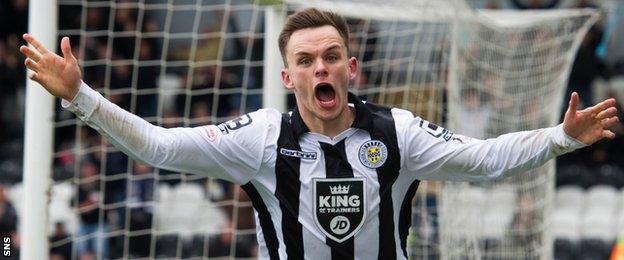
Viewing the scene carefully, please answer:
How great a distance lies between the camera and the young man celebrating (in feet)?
15.3

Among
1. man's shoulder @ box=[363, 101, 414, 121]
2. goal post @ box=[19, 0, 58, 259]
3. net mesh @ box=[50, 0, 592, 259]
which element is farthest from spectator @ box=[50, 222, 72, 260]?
man's shoulder @ box=[363, 101, 414, 121]

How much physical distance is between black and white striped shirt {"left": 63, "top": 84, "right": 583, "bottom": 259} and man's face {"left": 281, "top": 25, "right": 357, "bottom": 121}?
0.12 metres

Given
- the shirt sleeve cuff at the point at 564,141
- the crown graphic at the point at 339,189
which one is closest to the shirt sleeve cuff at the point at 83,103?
the crown graphic at the point at 339,189

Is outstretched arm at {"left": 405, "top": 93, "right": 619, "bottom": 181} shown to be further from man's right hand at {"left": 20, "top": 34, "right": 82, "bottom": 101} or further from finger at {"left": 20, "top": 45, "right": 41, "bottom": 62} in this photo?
finger at {"left": 20, "top": 45, "right": 41, "bottom": 62}

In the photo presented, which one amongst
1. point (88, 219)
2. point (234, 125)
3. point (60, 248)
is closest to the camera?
point (234, 125)

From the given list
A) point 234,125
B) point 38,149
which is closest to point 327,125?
point 234,125

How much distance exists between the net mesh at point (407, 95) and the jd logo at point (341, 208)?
10.2 feet

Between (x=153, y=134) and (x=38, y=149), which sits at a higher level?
(x=38, y=149)

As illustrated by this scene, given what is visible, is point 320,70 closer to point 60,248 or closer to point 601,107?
point 601,107

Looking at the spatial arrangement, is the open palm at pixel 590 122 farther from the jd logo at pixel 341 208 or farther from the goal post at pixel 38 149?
the goal post at pixel 38 149

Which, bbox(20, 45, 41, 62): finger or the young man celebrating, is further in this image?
the young man celebrating

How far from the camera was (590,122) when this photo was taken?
4.50m

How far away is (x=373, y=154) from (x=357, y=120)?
0.15 metres

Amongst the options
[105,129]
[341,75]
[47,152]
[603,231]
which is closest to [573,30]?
[603,231]
